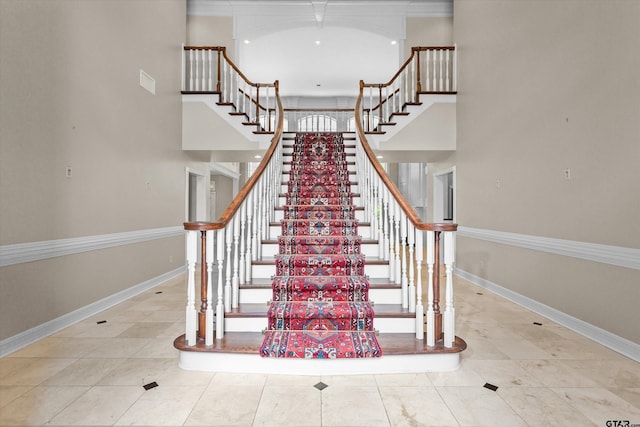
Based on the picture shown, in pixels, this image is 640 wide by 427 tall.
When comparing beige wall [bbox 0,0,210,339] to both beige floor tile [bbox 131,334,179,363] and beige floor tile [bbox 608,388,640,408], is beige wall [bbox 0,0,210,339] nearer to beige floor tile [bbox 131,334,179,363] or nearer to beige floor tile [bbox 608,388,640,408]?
beige floor tile [bbox 131,334,179,363]

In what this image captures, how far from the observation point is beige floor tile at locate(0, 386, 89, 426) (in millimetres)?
1748

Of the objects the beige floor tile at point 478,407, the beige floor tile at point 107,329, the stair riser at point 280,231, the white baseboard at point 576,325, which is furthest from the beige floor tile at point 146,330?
the white baseboard at point 576,325

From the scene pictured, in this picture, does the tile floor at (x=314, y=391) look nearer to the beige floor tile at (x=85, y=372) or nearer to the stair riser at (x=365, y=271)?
the beige floor tile at (x=85, y=372)

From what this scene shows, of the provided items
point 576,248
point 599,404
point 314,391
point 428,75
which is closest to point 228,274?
point 314,391

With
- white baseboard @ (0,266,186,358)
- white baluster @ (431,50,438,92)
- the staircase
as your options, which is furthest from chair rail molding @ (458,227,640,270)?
white baseboard @ (0,266,186,358)

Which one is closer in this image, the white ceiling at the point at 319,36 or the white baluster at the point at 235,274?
the white baluster at the point at 235,274

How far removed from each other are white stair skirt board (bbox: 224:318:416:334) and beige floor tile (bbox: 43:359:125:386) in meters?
0.84

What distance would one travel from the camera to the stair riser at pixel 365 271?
9.99ft

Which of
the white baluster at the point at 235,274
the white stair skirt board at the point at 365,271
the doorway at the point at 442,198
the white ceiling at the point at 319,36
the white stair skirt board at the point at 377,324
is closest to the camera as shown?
the white stair skirt board at the point at 377,324

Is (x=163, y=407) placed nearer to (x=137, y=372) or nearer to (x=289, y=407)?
(x=137, y=372)

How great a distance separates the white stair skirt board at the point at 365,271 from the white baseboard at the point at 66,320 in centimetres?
186

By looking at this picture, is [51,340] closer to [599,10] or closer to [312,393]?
[312,393]

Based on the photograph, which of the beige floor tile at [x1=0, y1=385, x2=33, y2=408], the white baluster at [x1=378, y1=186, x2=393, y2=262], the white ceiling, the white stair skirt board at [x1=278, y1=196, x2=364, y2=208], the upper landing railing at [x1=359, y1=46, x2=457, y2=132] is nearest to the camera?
the beige floor tile at [x1=0, y1=385, x2=33, y2=408]

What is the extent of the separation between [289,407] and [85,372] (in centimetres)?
151
